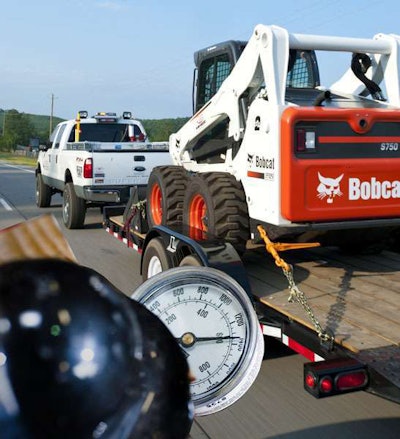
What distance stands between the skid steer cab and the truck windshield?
6.47 meters

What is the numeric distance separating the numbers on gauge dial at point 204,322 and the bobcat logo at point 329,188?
2266 mm

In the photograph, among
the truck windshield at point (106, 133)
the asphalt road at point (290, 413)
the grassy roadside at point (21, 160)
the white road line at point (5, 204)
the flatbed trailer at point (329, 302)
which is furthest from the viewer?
the grassy roadside at point (21, 160)

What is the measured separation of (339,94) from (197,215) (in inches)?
73.4

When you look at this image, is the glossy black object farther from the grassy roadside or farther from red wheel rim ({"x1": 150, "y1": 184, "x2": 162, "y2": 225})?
the grassy roadside

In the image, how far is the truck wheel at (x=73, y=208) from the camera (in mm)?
10906

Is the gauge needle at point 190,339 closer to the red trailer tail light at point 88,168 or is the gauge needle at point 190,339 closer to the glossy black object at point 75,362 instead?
the glossy black object at point 75,362

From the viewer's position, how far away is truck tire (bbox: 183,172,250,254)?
5.04 m

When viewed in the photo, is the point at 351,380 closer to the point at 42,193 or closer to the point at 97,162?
the point at 97,162

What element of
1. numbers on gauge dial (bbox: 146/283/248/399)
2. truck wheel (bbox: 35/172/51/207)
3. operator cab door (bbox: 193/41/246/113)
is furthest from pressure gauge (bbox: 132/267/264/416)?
truck wheel (bbox: 35/172/51/207)

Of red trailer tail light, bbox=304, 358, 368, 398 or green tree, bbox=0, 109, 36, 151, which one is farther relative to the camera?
green tree, bbox=0, 109, 36, 151

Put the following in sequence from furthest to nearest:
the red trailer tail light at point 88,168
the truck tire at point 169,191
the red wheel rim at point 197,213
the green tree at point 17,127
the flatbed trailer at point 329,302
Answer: the green tree at point 17,127, the red trailer tail light at point 88,168, the truck tire at point 169,191, the red wheel rim at point 197,213, the flatbed trailer at point 329,302

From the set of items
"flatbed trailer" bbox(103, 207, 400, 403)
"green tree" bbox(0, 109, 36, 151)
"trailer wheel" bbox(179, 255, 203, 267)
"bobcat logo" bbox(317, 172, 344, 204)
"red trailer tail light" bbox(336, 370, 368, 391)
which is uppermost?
"green tree" bbox(0, 109, 36, 151)

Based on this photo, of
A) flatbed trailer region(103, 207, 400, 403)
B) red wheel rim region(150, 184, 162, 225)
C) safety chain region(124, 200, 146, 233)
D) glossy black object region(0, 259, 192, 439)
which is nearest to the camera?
glossy black object region(0, 259, 192, 439)

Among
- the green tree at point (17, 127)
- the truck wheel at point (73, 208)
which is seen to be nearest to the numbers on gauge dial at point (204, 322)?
the truck wheel at point (73, 208)
